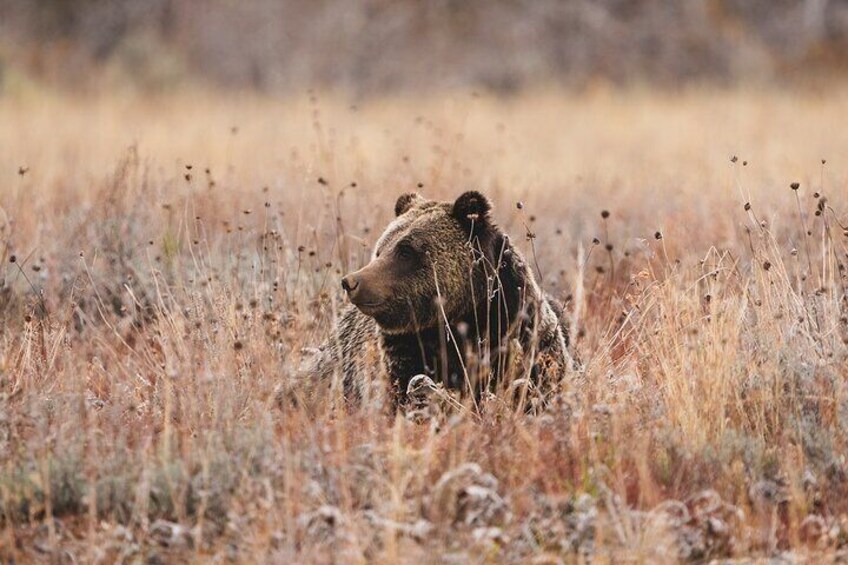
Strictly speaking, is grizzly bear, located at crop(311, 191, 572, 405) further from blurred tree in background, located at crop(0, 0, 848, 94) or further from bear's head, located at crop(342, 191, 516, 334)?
blurred tree in background, located at crop(0, 0, 848, 94)

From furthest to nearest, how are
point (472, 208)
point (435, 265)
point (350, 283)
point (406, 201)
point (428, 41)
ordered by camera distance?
point (428, 41) < point (406, 201) < point (472, 208) < point (435, 265) < point (350, 283)

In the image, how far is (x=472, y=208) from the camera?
6043 mm

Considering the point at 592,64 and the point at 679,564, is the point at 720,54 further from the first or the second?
the point at 679,564

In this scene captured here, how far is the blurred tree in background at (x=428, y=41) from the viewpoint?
72.0ft

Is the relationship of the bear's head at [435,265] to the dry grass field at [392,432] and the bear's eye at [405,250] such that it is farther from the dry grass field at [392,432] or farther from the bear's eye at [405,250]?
the dry grass field at [392,432]

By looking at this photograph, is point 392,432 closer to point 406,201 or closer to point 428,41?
point 406,201

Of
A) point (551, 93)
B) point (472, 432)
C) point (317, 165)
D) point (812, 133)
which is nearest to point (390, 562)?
point (472, 432)

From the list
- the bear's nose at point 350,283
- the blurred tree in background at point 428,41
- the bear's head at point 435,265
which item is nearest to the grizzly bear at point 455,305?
the bear's head at point 435,265

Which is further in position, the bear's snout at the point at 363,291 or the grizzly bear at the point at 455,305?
the grizzly bear at the point at 455,305

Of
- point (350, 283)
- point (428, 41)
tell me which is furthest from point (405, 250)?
point (428, 41)

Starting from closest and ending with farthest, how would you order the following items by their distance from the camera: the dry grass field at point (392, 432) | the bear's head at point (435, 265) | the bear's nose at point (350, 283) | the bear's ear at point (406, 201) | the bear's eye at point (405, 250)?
the dry grass field at point (392, 432), the bear's nose at point (350, 283), the bear's head at point (435, 265), the bear's eye at point (405, 250), the bear's ear at point (406, 201)

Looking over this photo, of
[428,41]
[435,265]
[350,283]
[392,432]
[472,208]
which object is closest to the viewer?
[392,432]

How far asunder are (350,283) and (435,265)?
0.58m

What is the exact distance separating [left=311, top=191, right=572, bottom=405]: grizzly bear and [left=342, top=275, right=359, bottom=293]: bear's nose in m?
0.18
